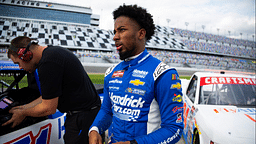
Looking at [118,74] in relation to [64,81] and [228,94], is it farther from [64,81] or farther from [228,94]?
[228,94]

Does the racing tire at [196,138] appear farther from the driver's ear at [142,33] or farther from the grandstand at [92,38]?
the grandstand at [92,38]

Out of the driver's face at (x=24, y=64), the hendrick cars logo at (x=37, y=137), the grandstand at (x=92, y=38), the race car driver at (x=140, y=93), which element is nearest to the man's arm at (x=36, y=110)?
the hendrick cars logo at (x=37, y=137)

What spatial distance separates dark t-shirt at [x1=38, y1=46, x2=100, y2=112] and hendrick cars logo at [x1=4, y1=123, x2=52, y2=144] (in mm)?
405

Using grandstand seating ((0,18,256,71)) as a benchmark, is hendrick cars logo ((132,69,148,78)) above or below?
below

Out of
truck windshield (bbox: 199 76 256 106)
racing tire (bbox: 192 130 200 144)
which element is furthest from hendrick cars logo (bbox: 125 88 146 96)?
truck windshield (bbox: 199 76 256 106)

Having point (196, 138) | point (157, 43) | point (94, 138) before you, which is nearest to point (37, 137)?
point (94, 138)

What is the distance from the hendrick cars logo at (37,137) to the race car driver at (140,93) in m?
1.06

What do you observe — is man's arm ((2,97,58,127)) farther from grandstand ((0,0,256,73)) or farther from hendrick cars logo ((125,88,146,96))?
grandstand ((0,0,256,73))

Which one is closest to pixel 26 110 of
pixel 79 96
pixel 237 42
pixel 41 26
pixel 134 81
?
pixel 79 96

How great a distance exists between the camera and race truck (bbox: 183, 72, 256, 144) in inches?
72.4

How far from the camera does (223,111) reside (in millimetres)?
2379

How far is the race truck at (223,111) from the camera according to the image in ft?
6.04

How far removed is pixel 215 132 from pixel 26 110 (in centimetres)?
213

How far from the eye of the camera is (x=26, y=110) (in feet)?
5.13
